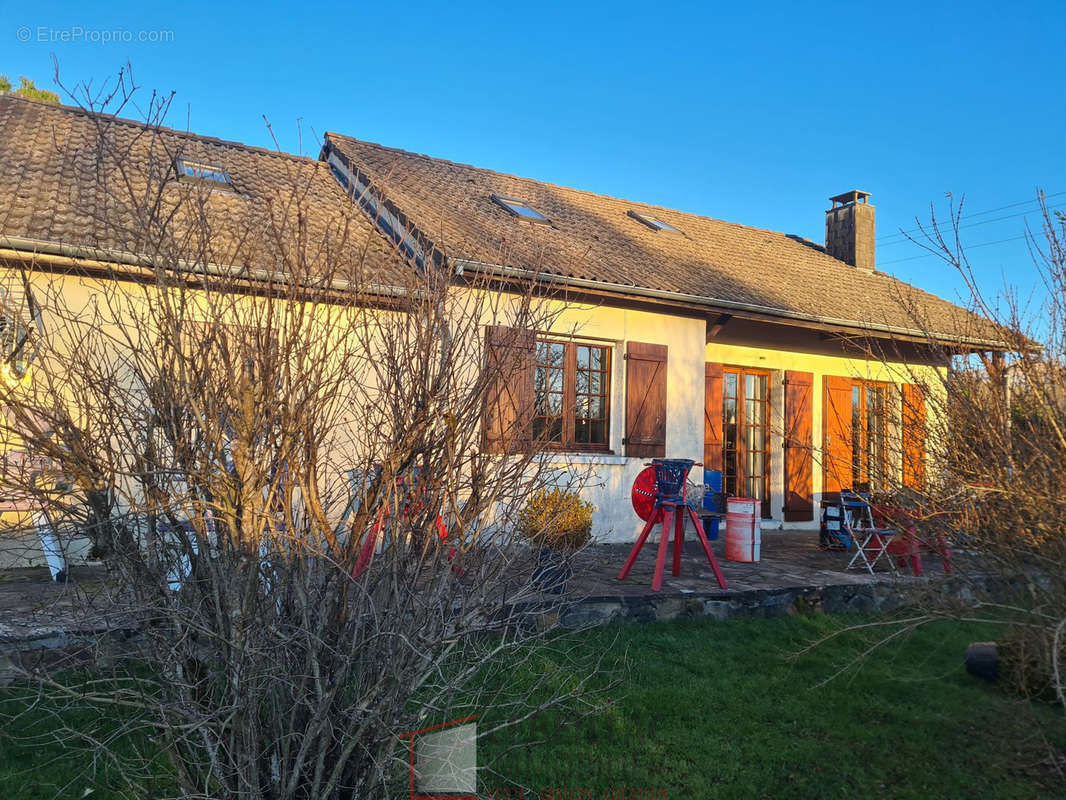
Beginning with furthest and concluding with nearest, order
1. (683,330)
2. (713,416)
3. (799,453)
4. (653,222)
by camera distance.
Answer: (653,222), (799,453), (713,416), (683,330)

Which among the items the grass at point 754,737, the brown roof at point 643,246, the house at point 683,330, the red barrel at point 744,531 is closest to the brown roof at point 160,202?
the brown roof at point 643,246

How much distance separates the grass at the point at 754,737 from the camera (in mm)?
3100

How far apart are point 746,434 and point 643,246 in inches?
109

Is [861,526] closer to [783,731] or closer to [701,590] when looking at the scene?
[701,590]

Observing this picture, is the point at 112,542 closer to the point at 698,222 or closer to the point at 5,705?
the point at 5,705

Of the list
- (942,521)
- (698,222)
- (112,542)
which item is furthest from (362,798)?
(698,222)

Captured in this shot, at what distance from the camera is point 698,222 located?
1287cm

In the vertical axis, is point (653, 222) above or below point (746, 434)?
above

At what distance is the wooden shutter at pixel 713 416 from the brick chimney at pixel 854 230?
4.87 meters

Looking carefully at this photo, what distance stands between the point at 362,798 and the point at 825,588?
448cm

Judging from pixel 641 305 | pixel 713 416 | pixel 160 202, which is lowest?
pixel 713 416

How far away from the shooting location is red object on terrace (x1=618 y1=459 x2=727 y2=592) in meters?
5.56

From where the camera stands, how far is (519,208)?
10.1 meters

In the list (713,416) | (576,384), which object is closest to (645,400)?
(576,384)
